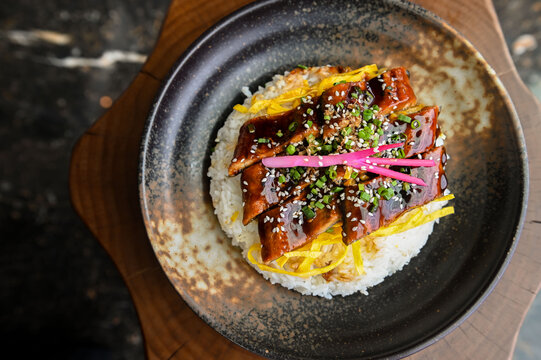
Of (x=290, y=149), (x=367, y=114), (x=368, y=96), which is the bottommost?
(x=290, y=149)

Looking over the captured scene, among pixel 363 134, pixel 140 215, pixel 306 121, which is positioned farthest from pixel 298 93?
pixel 140 215

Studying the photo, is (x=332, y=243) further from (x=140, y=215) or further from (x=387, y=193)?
(x=140, y=215)

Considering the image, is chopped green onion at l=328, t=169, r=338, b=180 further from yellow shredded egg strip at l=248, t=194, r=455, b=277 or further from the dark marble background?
the dark marble background

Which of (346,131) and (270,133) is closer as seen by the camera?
(346,131)

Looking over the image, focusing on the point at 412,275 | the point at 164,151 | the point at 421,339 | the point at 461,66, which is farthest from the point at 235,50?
the point at 421,339

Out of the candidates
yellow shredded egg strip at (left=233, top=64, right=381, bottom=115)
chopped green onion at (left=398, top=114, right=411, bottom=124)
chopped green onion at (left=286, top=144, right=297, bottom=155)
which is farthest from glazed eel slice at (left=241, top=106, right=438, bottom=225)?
yellow shredded egg strip at (left=233, top=64, right=381, bottom=115)

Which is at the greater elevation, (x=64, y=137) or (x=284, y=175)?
(x=284, y=175)

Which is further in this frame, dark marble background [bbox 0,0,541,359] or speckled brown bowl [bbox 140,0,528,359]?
dark marble background [bbox 0,0,541,359]
